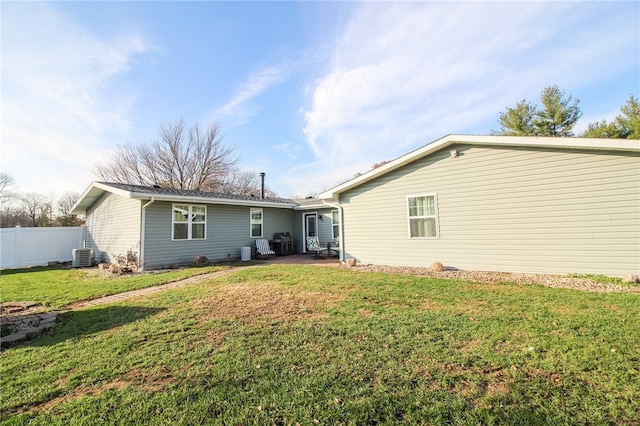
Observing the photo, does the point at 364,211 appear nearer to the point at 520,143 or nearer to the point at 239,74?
the point at 520,143

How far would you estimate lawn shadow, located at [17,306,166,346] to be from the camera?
3.81m

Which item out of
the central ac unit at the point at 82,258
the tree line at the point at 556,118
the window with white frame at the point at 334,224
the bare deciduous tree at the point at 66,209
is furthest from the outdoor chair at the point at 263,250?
the tree line at the point at 556,118

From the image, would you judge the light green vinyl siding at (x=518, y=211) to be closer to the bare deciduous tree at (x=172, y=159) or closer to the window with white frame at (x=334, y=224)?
the window with white frame at (x=334, y=224)

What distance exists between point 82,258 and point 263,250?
730 cm

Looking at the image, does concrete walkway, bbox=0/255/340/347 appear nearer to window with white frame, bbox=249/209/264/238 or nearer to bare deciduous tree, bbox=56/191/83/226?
window with white frame, bbox=249/209/264/238

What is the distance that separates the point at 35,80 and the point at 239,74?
21.3 feet

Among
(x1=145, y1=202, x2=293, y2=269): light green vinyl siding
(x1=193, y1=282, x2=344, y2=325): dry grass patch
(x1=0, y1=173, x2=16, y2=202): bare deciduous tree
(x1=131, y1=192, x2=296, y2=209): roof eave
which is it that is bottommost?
(x1=193, y1=282, x2=344, y2=325): dry grass patch

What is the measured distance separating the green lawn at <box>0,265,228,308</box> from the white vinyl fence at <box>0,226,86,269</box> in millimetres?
3517

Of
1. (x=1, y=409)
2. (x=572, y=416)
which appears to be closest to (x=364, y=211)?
(x=572, y=416)

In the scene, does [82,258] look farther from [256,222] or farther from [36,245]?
[256,222]

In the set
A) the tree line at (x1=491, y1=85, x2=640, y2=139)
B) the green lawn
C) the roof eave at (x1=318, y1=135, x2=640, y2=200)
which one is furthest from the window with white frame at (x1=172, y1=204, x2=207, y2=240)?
the tree line at (x1=491, y1=85, x2=640, y2=139)

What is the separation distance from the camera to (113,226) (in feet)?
37.7

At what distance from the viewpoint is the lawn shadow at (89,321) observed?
381 centimetres

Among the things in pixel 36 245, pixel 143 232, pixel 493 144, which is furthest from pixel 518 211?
pixel 36 245
